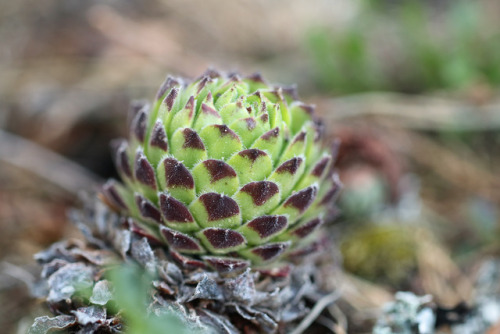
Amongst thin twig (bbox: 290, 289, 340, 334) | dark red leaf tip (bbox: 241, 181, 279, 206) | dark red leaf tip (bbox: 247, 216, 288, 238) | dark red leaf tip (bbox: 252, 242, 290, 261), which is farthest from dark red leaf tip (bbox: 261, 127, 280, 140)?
thin twig (bbox: 290, 289, 340, 334)

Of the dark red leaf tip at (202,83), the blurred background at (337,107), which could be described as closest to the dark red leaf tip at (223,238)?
the dark red leaf tip at (202,83)

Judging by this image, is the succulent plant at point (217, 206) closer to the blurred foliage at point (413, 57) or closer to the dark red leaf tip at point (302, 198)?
the dark red leaf tip at point (302, 198)

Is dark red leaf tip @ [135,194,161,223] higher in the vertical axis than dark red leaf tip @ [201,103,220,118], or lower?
lower

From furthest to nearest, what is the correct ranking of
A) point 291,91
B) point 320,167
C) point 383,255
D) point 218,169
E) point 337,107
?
point 337,107 < point 383,255 < point 291,91 < point 320,167 < point 218,169

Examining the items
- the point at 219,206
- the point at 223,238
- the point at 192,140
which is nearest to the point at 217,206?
the point at 219,206

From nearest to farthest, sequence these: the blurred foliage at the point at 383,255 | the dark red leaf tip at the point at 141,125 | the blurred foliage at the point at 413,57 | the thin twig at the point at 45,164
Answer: the dark red leaf tip at the point at 141,125, the blurred foliage at the point at 383,255, the thin twig at the point at 45,164, the blurred foliage at the point at 413,57

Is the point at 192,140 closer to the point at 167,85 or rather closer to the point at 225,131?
the point at 225,131

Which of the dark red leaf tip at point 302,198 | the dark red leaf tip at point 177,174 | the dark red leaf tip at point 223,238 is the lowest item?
the dark red leaf tip at point 223,238

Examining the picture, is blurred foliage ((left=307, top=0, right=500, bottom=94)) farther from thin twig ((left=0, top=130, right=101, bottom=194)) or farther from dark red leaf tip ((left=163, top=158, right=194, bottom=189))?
dark red leaf tip ((left=163, top=158, right=194, bottom=189))
